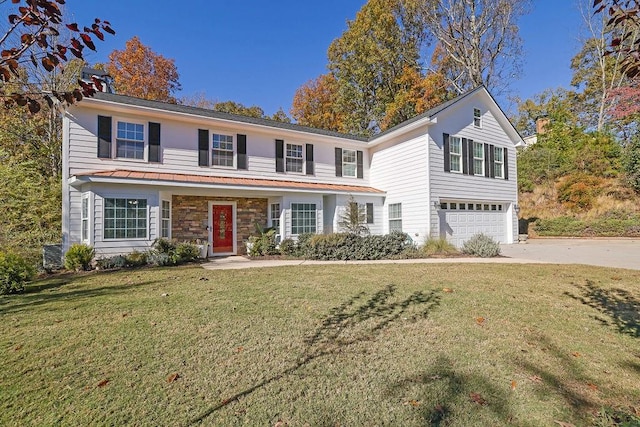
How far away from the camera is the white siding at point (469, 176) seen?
13.3 m

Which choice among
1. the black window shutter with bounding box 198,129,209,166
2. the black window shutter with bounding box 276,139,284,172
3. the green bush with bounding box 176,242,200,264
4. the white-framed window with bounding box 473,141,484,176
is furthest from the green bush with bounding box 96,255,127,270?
the white-framed window with bounding box 473,141,484,176

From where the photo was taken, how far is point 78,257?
864cm

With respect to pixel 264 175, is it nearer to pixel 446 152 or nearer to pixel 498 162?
pixel 446 152

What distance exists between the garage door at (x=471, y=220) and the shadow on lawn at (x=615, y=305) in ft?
23.8

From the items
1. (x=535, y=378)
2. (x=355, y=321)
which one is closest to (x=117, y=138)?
(x=355, y=321)

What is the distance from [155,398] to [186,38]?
18.6 meters

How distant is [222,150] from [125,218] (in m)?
4.42

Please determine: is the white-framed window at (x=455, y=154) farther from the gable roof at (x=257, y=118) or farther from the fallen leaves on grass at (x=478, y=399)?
the fallen leaves on grass at (x=478, y=399)

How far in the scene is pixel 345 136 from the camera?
50.5 ft

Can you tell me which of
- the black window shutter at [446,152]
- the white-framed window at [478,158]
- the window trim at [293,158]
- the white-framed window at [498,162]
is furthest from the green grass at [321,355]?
the white-framed window at [498,162]

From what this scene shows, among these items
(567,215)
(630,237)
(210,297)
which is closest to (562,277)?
(210,297)

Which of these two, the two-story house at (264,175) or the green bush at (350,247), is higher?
the two-story house at (264,175)

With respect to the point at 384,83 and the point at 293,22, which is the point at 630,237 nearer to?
the point at 384,83

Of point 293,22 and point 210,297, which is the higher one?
point 293,22
